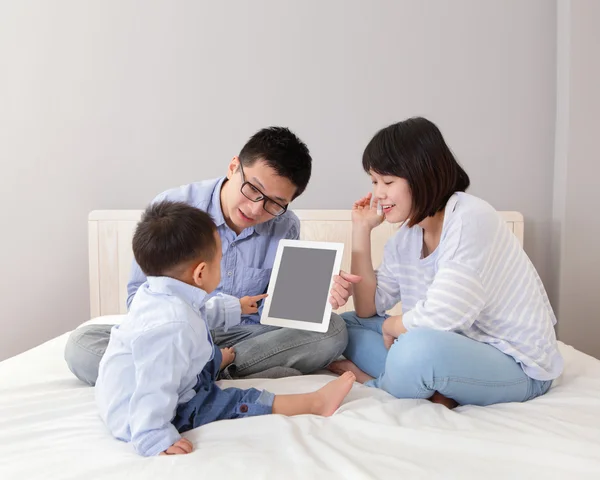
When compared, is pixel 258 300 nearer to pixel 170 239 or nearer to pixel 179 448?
pixel 170 239

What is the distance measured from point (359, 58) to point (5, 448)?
1.78 metres

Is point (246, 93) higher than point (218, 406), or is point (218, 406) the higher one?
point (246, 93)

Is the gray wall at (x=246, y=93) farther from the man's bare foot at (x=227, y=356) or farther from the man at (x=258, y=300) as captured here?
the man's bare foot at (x=227, y=356)

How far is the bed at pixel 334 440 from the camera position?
0.84m

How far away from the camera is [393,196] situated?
51.4 inches

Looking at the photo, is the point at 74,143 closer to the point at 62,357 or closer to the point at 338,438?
the point at 62,357

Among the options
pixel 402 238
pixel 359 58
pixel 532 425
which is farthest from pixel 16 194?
pixel 532 425

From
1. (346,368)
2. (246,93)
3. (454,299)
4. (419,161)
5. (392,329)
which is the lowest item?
(346,368)

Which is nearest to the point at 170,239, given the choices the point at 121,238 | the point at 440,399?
the point at 440,399

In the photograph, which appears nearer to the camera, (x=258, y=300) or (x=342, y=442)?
(x=342, y=442)

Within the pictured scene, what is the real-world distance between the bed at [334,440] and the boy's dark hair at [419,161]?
0.45 metres

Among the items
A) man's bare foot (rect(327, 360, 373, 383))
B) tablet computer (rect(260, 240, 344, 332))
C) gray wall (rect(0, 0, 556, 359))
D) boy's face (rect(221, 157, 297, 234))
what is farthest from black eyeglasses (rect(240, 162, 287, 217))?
gray wall (rect(0, 0, 556, 359))

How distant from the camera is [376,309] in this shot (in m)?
1.57

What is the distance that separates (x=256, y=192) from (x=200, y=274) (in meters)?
0.37
